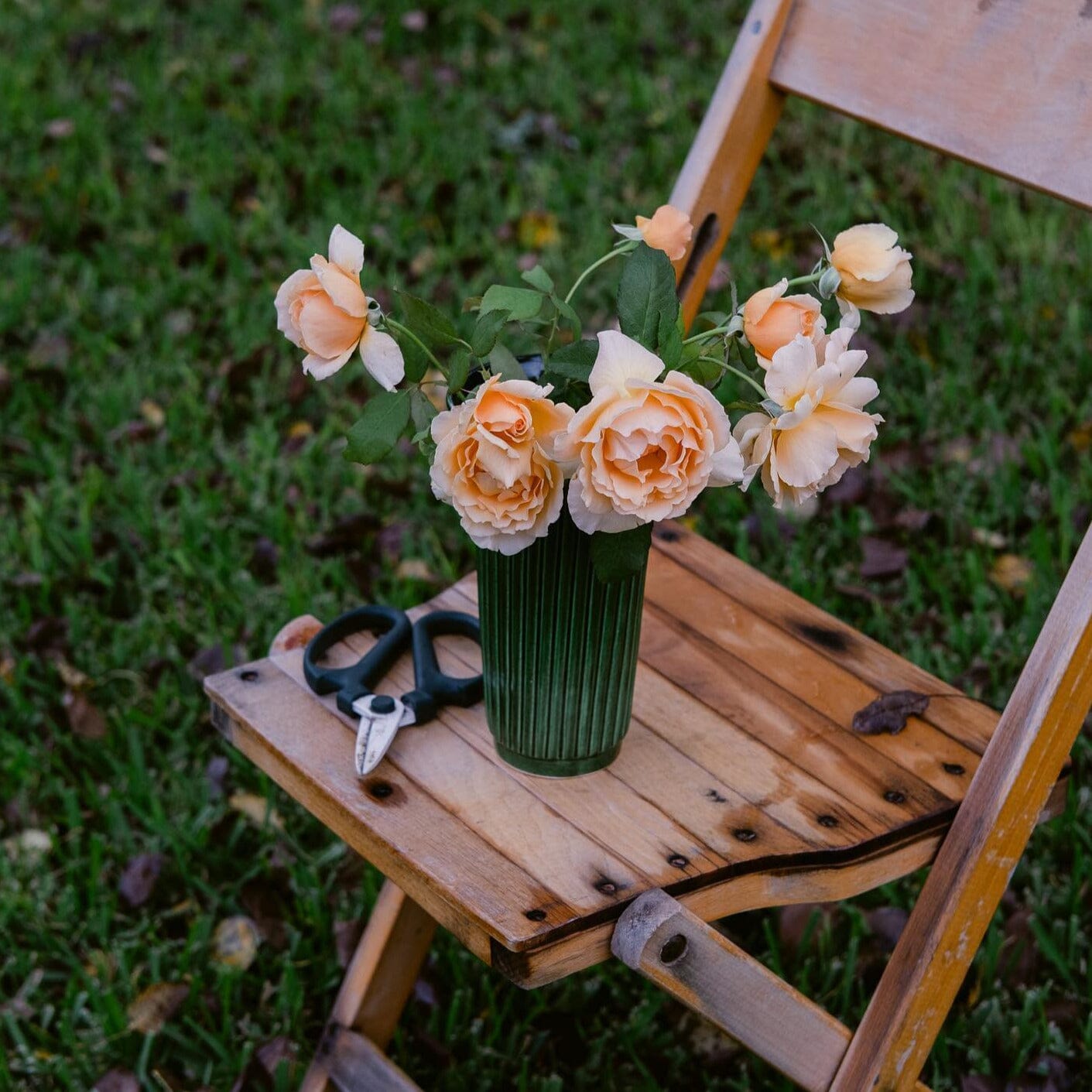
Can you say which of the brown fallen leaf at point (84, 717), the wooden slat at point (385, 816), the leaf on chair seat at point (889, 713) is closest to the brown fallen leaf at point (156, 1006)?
the brown fallen leaf at point (84, 717)

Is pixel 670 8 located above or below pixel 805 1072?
above

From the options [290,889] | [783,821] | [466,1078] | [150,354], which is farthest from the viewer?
[150,354]

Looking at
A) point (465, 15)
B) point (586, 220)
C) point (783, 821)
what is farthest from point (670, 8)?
Result: point (783, 821)

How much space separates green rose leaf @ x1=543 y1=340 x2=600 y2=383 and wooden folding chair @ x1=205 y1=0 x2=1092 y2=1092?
1.32ft

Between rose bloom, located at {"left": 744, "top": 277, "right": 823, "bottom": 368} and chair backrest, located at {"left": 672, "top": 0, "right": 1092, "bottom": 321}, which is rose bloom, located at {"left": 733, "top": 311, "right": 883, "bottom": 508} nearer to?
rose bloom, located at {"left": 744, "top": 277, "right": 823, "bottom": 368}

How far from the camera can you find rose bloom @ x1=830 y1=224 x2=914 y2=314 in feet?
3.77

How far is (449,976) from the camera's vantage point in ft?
6.31

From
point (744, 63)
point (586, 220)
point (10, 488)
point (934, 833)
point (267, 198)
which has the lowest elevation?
point (10, 488)

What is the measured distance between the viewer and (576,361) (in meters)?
1.12

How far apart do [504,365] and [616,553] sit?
17 centimetres

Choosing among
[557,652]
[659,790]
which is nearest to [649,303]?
[557,652]

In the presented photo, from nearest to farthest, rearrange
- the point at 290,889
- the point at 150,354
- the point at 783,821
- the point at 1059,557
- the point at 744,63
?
the point at 783,821 < the point at 744,63 < the point at 290,889 < the point at 1059,557 < the point at 150,354

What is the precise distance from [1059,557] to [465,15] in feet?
8.36

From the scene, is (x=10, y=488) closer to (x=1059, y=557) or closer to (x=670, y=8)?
(x=1059, y=557)
